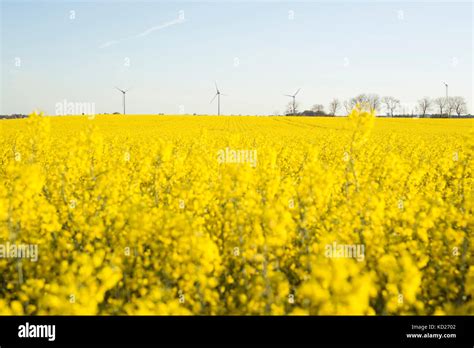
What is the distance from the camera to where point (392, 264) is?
12.8 feet

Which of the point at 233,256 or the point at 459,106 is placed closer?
the point at 233,256

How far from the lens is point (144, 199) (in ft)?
25.1

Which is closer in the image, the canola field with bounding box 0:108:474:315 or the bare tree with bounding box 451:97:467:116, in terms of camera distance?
the canola field with bounding box 0:108:474:315

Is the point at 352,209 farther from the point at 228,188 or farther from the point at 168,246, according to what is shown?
the point at 168,246

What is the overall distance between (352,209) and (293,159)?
7.42 m

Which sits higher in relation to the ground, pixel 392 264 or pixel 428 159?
pixel 428 159

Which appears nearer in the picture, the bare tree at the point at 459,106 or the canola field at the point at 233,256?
the canola field at the point at 233,256

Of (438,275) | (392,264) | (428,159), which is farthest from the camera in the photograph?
(428,159)
